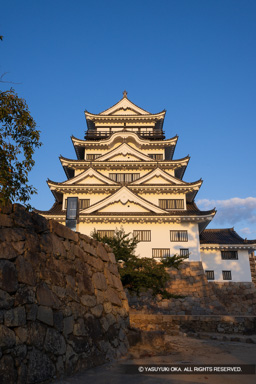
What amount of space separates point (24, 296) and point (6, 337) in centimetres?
63

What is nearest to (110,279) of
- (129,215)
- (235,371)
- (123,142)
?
(235,371)

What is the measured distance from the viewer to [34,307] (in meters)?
4.61

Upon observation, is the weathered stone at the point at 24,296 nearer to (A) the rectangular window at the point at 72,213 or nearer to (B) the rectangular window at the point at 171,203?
(A) the rectangular window at the point at 72,213

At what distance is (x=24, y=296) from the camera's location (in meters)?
4.50

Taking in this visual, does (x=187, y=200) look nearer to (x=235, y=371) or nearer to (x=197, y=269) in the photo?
(x=197, y=269)

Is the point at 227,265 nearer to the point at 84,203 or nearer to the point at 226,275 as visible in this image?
the point at 226,275

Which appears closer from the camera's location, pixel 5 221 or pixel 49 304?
pixel 5 221

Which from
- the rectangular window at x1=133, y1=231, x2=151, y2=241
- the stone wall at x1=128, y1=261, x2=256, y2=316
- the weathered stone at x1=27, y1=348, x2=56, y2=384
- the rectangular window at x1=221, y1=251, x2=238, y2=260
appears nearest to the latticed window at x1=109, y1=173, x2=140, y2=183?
the rectangular window at x1=133, y1=231, x2=151, y2=241

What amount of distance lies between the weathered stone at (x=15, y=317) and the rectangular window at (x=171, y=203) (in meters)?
21.4

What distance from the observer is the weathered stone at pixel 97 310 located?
614cm

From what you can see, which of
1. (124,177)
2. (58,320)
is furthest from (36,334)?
(124,177)

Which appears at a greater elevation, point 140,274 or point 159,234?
point 159,234

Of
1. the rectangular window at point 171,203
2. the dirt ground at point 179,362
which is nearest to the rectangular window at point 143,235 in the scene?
the rectangular window at point 171,203

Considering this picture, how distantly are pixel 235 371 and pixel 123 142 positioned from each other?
2564 centimetres
